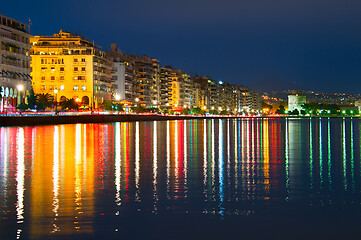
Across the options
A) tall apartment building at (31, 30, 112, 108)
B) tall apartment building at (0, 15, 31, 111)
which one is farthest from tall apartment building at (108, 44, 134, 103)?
tall apartment building at (0, 15, 31, 111)

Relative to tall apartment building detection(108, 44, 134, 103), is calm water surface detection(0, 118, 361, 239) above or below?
below

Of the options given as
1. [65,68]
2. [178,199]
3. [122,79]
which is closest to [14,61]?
[65,68]

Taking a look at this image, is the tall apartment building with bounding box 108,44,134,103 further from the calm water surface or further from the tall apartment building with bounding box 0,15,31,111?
the calm water surface

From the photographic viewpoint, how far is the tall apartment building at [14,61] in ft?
298

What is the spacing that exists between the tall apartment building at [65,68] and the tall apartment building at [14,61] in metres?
21.6

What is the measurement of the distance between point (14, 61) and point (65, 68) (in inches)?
1176

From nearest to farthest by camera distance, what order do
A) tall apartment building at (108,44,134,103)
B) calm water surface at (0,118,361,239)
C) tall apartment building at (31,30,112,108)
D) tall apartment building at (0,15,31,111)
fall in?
calm water surface at (0,118,361,239) < tall apartment building at (0,15,31,111) < tall apartment building at (31,30,112,108) < tall apartment building at (108,44,134,103)

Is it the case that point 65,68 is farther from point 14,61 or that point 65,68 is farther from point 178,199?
point 178,199

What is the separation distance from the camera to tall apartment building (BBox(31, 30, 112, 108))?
12456cm

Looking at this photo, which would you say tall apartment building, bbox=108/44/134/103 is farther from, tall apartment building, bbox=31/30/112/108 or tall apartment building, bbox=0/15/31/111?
tall apartment building, bbox=0/15/31/111

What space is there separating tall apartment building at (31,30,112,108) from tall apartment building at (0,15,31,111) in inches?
851

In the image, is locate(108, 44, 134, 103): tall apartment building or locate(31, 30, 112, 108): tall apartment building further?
locate(108, 44, 134, 103): tall apartment building

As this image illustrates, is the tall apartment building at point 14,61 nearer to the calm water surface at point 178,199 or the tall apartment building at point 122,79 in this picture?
the tall apartment building at point 122,79

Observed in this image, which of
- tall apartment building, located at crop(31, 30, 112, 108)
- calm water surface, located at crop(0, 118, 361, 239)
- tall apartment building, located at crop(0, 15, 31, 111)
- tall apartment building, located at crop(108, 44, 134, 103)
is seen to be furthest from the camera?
tall apartment building, located at crop(108, 44, 134, 103)
